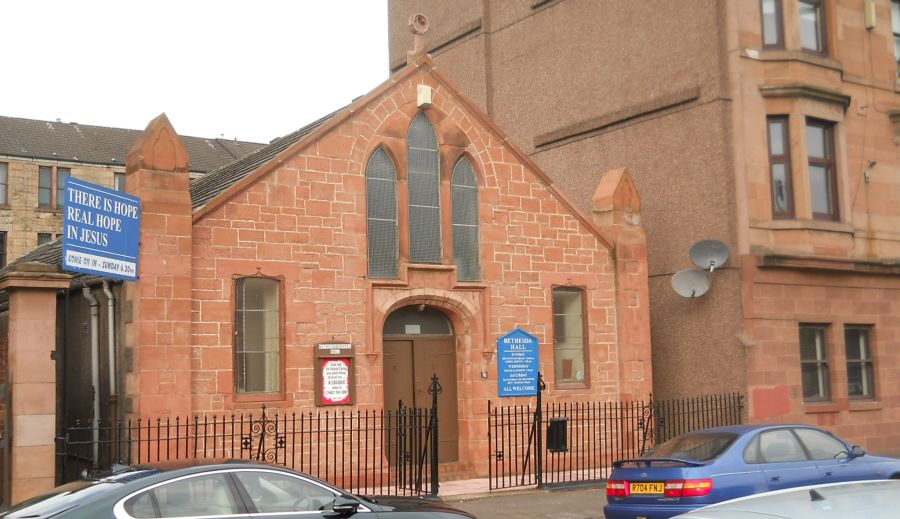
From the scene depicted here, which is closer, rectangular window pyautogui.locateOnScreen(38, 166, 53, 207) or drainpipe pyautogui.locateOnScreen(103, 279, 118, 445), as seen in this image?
drainpipe pyautogui.locateOnScreen(103, 279, 118, 445)

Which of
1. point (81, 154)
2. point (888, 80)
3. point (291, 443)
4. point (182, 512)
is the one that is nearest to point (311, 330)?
point (291, 443)

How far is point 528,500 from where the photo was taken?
14.4 meters

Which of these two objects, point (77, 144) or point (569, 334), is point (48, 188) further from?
point (569, 334)

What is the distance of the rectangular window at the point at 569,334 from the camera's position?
58.6 feet

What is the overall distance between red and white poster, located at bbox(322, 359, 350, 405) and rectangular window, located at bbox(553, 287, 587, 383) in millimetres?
4173

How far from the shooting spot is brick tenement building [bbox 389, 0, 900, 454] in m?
19.1

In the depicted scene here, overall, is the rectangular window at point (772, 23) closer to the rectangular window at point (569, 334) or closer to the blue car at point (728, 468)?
the rectangular window at point (569, 334)

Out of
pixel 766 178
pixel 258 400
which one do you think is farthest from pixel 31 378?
pixel 766 178

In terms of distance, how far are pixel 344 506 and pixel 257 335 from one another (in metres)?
7.19

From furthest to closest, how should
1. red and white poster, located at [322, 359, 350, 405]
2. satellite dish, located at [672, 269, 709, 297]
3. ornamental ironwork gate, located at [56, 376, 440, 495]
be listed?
satellite dish, located at [672, 269, 709, 297] → red and white poster, located at [322, 359, 350, 405] → ornamental ironwork gate, located at [56, 376, 440, 495]

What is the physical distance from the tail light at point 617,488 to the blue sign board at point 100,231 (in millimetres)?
6776

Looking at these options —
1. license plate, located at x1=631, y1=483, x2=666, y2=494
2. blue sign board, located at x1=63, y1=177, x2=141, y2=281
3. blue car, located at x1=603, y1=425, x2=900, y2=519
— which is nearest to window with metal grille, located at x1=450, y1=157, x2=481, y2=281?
blue sign board, located at x1=63, y1=177, x2=141, y2=281

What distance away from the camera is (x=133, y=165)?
1399cm

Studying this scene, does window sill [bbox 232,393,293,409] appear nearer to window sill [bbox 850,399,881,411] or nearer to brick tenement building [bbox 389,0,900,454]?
brick tenement building [bbox 389,0,900,454]
